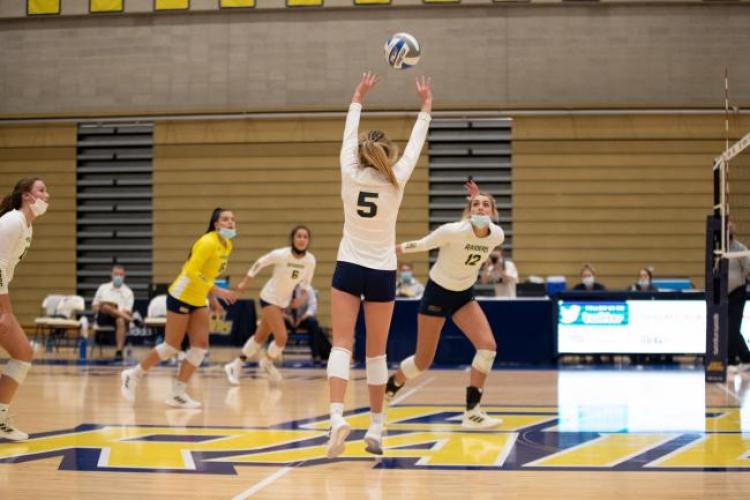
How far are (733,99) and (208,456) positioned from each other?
17.6 meters

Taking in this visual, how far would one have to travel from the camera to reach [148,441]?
6727 mm

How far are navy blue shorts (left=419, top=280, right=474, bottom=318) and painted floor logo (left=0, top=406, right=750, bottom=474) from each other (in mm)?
927

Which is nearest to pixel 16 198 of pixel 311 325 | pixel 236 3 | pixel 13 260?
pixel 13 260

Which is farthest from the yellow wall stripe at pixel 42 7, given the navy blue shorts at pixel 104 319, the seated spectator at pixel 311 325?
the seated spectator at pixel 311 325

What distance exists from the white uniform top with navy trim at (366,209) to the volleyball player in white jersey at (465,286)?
1.74 m

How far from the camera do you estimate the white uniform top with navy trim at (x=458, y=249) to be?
7488 mm

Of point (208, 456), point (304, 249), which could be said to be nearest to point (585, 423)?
point (208, 456)

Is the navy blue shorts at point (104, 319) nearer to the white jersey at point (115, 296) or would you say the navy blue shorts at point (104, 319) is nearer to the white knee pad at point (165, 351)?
the white jersey at point (115, 296)

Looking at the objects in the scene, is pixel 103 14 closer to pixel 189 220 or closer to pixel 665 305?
pixel 189 220

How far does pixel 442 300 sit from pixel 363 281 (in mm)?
2029

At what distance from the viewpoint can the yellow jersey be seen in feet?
29.6

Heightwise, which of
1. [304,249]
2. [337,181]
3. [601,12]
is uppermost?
[601,12]

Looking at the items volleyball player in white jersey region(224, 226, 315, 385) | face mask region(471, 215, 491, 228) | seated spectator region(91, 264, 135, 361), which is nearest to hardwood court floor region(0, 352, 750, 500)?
volleyball player in white jersey region(224, 226, 315, 385)

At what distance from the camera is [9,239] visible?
21.0 ft
